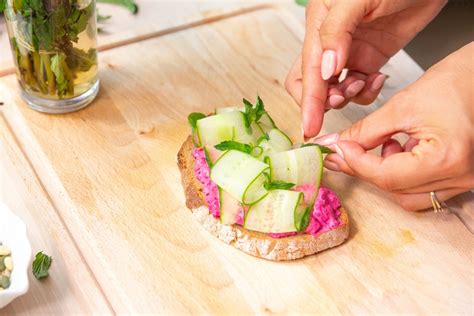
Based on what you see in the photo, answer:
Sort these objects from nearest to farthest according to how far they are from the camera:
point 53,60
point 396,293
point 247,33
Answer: point 396,293, point 53,60, point 247,33

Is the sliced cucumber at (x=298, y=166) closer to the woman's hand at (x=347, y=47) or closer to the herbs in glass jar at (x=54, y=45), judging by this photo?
the woman's hand at (x=347, y=47)

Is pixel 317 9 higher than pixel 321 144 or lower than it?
higher

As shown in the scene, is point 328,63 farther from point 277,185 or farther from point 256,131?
point 277,185

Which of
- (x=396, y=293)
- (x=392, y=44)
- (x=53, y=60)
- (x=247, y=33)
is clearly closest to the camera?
(x=396, y=293)

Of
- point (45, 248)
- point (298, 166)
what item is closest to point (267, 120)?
point (298, 166)

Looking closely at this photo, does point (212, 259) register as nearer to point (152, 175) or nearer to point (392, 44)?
point (152, 175)

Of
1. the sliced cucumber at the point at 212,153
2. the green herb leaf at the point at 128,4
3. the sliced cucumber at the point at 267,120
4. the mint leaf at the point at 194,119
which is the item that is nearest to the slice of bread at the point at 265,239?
the sliced cucumber at the point at 212,153

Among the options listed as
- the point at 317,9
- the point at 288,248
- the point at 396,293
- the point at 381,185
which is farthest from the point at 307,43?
the point at 396,293
